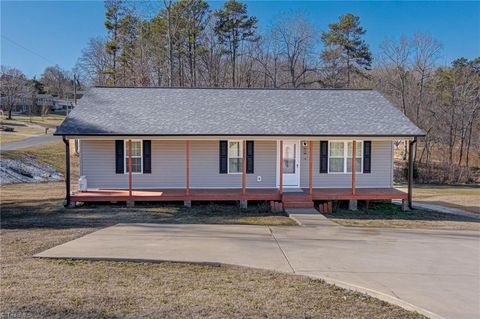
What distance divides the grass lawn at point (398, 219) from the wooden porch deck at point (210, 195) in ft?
2.09

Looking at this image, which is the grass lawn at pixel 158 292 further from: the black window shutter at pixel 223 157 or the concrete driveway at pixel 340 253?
the black window shutter at pixel 223 157

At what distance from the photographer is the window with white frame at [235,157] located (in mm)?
15242

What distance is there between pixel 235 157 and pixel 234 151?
24 cm

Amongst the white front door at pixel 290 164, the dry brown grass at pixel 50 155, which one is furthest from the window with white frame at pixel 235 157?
the dry brown grass at pixel 50 155

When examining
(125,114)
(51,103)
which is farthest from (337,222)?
(51,103)

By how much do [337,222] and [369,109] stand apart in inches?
247

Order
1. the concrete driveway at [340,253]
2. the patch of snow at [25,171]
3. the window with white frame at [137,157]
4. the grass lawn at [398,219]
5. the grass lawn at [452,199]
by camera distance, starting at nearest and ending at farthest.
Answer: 1. the concrete driveway at [340,253]
2. the grass lawn at [398,219]
3. the window with white frame at [137,157]
4. the grass lawn at [452,199]
5. the patch of snow at [25,171]

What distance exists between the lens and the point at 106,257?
6.88 meters

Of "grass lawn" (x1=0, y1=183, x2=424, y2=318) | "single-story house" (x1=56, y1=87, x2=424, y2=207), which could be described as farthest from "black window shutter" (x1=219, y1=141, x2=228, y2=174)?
"grass lawn" (x1=0, y1=183, x2=424, y2=318)

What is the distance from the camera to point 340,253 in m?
7.81

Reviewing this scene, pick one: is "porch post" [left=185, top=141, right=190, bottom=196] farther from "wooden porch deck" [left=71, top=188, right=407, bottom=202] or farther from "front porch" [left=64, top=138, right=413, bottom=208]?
"wooden porch deck" [left=71, top=188, right=407, bottom=202]

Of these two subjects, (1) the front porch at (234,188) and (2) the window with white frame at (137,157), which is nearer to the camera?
(1) the front porch at (234,188)

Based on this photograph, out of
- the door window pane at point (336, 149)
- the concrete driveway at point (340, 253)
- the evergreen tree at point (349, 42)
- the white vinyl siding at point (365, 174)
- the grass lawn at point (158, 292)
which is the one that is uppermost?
the evergreen tree at point (349, 42)

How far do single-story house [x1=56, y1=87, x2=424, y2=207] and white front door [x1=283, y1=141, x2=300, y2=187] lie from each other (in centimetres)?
4
